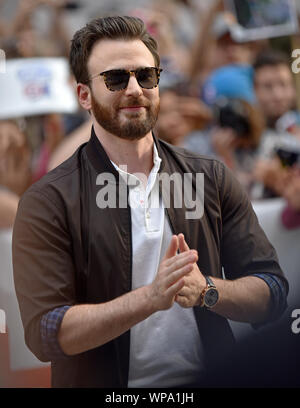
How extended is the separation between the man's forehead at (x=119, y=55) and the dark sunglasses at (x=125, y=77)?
0.5 inches

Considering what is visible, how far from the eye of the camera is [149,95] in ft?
5.00

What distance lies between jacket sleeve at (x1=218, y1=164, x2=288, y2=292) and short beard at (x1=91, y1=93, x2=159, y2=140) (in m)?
0.23

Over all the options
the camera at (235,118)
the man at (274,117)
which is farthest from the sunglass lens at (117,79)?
the camera at (235,118)

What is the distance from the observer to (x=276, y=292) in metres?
1.58

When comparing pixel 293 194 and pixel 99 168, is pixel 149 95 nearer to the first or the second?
pixel 99 168

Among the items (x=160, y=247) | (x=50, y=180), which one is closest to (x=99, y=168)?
(x=50, y=180)

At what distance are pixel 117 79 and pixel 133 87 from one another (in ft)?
0.14

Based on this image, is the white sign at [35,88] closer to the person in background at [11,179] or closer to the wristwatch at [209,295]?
the person in background at [11,179]

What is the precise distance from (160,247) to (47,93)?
1608 mm

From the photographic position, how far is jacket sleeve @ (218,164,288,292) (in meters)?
1.60

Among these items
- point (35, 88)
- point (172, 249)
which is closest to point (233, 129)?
point (35, 88)

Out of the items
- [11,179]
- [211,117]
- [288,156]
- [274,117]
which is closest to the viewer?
[11,179]

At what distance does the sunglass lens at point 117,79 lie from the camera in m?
1.49

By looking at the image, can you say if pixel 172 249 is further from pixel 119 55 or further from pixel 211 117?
pixel 211 117
